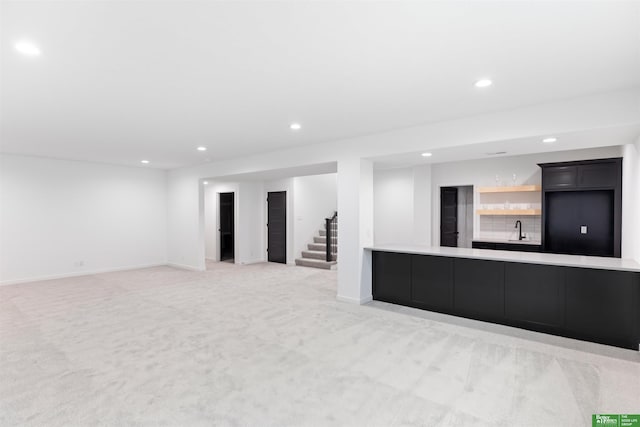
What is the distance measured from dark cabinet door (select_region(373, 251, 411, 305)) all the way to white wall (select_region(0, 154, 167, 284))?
20.3 ft

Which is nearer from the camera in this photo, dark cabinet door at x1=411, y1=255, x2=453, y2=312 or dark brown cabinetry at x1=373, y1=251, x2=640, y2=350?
dark brown cabinetry at x1=373, y1=251, x2=640, y2=350

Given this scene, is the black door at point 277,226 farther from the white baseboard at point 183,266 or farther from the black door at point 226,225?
the white baseboard at point 183,266

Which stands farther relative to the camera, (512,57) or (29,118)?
(29,118)

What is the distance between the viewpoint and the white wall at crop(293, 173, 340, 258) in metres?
8.95

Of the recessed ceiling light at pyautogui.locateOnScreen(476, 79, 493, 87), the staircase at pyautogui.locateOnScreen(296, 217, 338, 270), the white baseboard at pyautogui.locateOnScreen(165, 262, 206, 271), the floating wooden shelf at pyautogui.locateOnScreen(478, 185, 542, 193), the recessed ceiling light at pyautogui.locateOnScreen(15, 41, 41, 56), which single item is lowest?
the white baseboard at pyautogui.locateOnScreen(165, 262, 206, 271)

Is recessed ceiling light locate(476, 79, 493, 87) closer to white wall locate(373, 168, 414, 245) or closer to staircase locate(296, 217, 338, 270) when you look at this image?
white wall locate(373, 168, 414, 245)

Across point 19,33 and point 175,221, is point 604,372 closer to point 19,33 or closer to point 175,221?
point 19,33

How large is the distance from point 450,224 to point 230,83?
618 cm

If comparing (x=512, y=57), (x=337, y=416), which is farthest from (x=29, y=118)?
(x=512, y=57)

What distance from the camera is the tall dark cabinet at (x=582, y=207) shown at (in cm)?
550

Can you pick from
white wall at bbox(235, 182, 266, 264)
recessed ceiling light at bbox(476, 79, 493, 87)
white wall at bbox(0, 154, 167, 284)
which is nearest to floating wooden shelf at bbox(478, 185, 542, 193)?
recessed ceiling light at bbox(476, 79, 493, 87)

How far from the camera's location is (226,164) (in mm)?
7230

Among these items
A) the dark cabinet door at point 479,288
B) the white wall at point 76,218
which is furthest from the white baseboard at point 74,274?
the dark cabinet door at point 479,288

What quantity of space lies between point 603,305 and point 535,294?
0.60m
